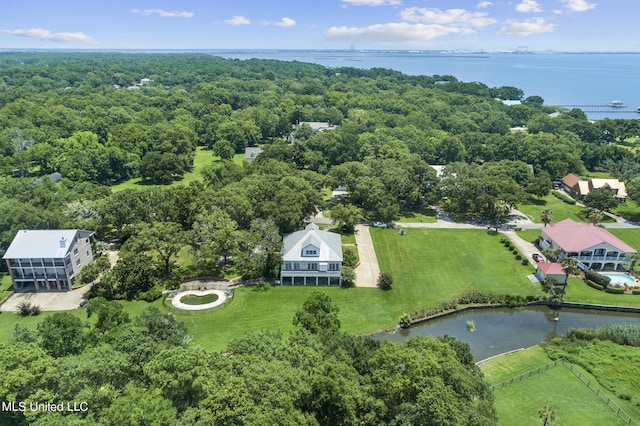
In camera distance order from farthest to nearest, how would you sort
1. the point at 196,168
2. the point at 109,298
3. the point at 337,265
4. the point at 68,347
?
the point at 196,168
the point at 337,265
the point at 109,298
the point at 68,347

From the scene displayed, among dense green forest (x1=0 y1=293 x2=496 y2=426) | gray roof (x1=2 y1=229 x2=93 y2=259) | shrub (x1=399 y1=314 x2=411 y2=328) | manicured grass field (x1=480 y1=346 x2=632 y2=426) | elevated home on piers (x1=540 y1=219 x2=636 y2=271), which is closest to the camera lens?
dense green forest (x1=0 y1=293 x2=496 y2=426)

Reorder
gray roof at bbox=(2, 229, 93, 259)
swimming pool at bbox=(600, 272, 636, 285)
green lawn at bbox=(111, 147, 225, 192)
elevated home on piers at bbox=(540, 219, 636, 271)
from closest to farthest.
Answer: gray roof at bbox=(2, 229, 93, 259)
swimming pool at bbox=(600, 272, 636, 285)
elevated home on piers at bbox=(540, 219, 636, 271)
green lawn at bbox=(111, 147, 225, 192)

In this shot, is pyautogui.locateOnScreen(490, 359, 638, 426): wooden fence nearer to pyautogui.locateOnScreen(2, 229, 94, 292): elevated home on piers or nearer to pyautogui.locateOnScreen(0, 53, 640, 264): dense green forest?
pyautogui.locateOnScreen(0, 53, 640, 264): dense green forest

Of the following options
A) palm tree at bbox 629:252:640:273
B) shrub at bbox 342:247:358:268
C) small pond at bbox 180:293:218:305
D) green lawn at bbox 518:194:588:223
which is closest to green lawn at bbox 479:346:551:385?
shrub at bbox 342:247:358:268

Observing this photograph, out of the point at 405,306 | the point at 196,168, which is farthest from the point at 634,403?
the point at 196,168

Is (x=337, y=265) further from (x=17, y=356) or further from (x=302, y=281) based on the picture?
(x=17, y=356)

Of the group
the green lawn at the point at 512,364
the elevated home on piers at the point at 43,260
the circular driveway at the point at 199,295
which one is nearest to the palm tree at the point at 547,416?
the green lawn at the point at 512,364

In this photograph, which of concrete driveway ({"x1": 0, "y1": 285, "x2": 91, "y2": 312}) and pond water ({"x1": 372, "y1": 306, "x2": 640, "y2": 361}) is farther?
concrete driveway ({"x1": 0, "y1": 285, "x2": 91, "y2": 312})
